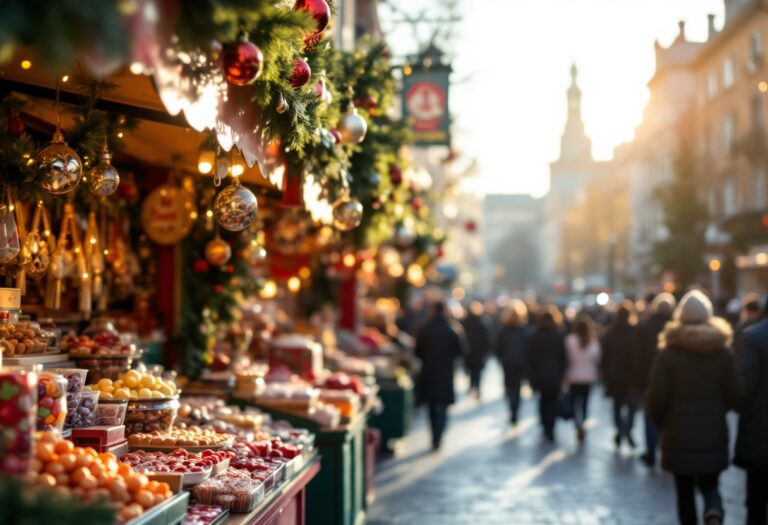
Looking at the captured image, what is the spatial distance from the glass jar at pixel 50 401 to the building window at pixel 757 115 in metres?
37.6

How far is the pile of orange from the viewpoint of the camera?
3670mm

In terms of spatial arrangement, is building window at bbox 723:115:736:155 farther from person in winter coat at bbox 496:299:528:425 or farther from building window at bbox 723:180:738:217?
person in winter coat at bbox 496:299:528:425

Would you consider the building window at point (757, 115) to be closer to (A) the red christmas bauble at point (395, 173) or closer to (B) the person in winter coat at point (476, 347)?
(B) the person in winter coat at point (476, 347)

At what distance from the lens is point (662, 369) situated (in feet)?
26.0

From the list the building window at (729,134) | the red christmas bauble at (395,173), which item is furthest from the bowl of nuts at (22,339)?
the building window at (729,134)

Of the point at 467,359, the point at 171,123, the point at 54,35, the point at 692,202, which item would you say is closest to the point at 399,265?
the point at 467,359

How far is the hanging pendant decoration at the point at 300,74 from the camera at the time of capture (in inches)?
190

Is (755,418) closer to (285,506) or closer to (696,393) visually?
(696,393)

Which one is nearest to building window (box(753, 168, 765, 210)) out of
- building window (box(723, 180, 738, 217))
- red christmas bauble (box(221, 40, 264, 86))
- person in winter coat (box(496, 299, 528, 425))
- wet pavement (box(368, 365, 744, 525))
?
building window (box(723, 180, 738, 217))

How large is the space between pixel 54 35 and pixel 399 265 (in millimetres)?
16452

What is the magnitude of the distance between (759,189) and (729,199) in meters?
3.98

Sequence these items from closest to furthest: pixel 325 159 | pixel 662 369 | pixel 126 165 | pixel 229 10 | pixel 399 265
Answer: pixel 229 10 < pixel 325 159 < pixel 662 369 < pixel 126 165 < pixel 399 265

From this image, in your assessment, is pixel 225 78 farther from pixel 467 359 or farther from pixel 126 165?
pixel 467 359

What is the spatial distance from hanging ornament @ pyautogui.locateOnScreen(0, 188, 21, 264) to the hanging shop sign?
8.70 m
